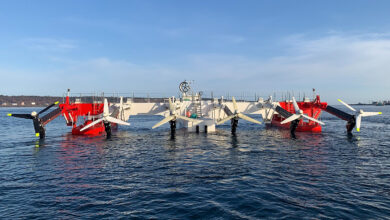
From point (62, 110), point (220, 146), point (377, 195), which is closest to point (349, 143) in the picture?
point (220, 146)

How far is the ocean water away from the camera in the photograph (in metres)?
13.1

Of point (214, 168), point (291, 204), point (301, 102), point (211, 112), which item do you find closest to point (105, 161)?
point (214, 168)

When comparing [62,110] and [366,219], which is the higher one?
[62,110]

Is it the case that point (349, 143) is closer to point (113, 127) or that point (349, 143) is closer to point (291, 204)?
point (291, 204)

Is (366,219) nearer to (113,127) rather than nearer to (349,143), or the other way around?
(349,143)

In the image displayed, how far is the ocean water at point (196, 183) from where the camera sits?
42.8ft

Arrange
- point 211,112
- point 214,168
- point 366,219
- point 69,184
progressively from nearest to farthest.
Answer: point 366,219 < point 69,184 < point 214,168 < point 211,112

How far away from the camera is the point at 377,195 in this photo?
588 inches

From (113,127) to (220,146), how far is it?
100ft

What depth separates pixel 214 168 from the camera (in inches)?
850

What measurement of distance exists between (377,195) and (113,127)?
4910 cm

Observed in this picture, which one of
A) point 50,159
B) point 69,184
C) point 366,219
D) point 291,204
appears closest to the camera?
point 366,219

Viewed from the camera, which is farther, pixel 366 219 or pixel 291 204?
pixel 291 204

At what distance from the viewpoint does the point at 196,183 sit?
17547 millimetres
